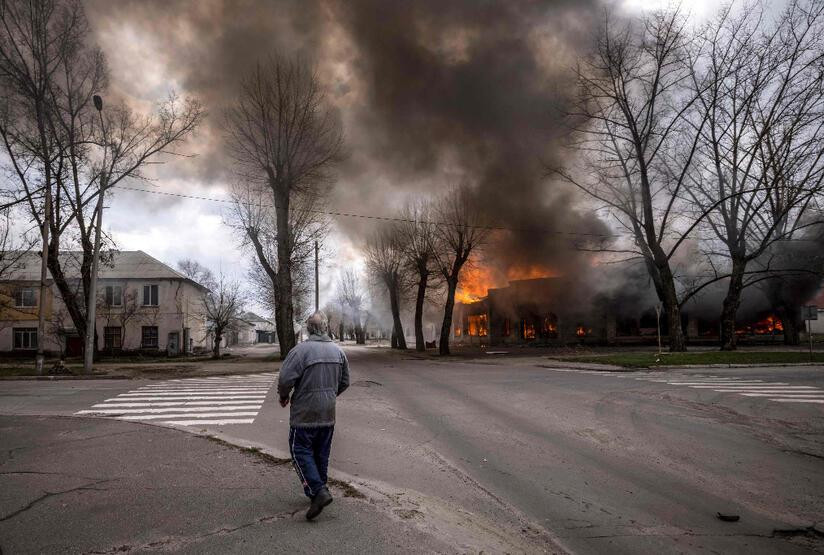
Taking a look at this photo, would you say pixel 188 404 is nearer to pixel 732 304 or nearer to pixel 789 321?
pixel 732 304

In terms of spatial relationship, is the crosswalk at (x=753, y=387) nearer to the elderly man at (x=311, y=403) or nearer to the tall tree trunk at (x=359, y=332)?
the elderly man at (x=311, y=403)

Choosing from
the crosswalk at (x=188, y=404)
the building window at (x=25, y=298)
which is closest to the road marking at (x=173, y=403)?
the crosswalk at (x=188, y=404)

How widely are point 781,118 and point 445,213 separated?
1813cm

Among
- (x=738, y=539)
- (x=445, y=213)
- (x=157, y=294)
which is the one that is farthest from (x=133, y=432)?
(x=157, y=294)

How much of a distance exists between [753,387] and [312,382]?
485 inches

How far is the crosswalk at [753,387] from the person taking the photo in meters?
10.3

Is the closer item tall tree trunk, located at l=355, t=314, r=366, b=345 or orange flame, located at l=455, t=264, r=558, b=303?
orange flame, located at l=455, t=264, r=558, b=303

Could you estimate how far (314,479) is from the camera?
3684 millimetres

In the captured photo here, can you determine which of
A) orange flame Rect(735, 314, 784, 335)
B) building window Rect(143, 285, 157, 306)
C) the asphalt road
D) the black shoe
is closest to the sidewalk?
the black shoe

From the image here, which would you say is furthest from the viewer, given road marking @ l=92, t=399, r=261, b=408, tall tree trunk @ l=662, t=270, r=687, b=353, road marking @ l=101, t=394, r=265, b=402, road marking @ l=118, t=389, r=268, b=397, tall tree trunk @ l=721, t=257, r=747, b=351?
tall tree trunk @ l=721, t=257, r=747, b=351

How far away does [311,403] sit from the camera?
153 inches

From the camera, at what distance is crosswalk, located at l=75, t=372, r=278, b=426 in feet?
26.0

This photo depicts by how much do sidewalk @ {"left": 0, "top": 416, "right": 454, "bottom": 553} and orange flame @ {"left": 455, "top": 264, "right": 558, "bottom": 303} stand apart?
3186 cm

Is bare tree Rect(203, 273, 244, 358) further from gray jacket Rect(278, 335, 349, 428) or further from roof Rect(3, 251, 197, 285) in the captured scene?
gray jacket Rect(278, 335, 349, 428)
